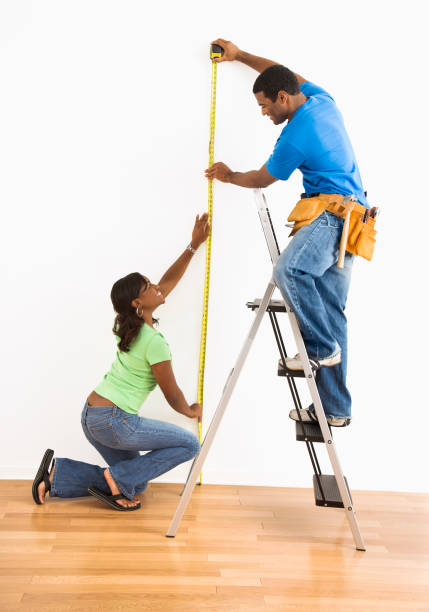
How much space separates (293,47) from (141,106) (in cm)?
80

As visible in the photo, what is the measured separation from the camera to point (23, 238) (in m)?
3.36

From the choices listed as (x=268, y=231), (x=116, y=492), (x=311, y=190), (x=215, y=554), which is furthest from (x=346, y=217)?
(x=116, y=492)

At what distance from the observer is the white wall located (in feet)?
10.7

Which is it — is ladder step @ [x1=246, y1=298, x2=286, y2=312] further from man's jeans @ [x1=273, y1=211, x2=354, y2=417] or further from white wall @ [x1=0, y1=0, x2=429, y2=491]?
white wall @ [x1=0, y1=0, x2=429, y2=491]

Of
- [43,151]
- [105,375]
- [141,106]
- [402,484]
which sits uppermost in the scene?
[141,106]

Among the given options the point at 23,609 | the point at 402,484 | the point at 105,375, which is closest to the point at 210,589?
the point at 23,609

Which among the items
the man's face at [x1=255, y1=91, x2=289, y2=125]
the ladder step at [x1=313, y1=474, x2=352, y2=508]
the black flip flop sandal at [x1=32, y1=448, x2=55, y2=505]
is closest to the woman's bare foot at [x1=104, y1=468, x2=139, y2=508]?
the black flip flop sandal at [x1=32, y1=448, x2=55, y2=505]

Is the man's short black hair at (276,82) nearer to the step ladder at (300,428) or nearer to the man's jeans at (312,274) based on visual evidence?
the step ladder at (300,428)

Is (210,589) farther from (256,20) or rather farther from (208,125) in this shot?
(256,20)

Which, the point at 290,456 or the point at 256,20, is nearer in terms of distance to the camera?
the point at 256,20

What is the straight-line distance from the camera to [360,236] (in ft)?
8.98

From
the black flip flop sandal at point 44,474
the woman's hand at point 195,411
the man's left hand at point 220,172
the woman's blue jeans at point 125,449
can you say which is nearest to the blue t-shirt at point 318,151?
the man's left hand at point 220,172

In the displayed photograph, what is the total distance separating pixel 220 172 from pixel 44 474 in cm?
163

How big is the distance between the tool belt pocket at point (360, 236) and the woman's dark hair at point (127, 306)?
951mm
